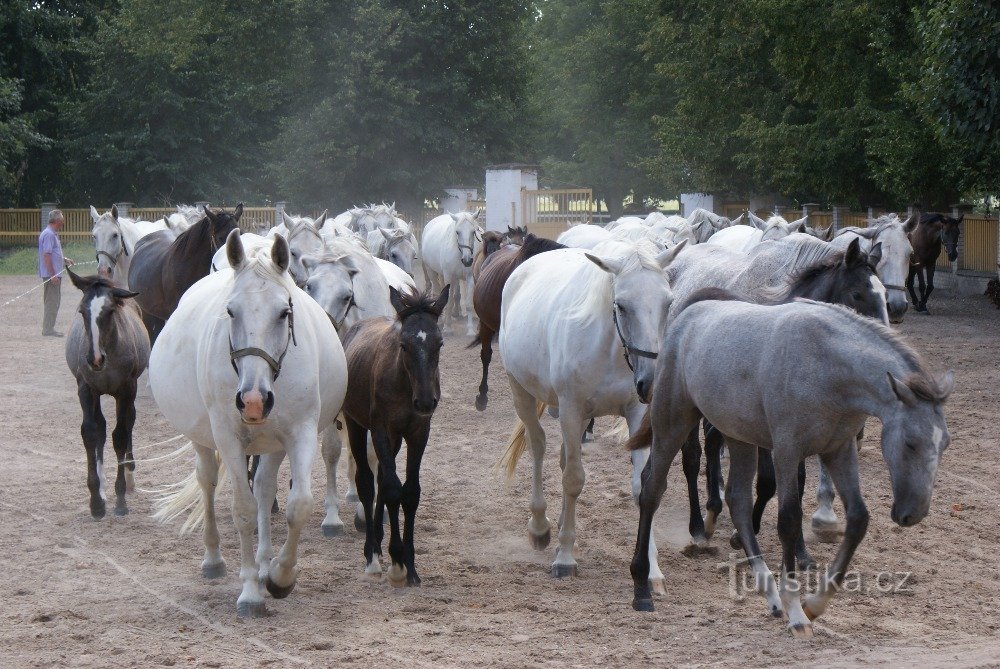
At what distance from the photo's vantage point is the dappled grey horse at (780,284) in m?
6.84

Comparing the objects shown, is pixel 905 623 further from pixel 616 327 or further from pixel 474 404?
pixel 474 404

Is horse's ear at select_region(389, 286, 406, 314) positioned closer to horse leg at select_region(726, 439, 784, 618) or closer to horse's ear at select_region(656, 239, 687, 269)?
horse's ear at select_region(656, 239, 687, 269)

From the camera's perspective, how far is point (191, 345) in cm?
636

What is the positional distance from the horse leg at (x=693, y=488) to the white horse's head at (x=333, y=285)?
104 inches

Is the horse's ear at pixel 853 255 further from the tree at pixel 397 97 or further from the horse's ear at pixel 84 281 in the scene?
the tree at pixel 397 97

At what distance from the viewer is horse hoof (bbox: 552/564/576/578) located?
650cm

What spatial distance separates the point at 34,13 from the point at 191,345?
130 feet

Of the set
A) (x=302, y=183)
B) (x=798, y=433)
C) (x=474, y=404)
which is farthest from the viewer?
(x=302, y=183)

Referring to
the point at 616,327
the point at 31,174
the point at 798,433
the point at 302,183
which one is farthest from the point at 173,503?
the point at 31,174

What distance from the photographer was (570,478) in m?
6.62

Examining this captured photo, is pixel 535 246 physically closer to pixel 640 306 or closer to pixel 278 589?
pixel 640 306

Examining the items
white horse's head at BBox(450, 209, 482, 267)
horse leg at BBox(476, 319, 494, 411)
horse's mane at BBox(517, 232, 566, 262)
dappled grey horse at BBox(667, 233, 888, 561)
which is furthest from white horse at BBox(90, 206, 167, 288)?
dappled grey horse at BBox(667, 233, 888, 561)

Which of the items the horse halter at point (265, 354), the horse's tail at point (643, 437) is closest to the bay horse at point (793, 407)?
the horse's tail at point (643, 437)

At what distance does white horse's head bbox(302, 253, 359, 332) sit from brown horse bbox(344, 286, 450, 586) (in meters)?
1.37
